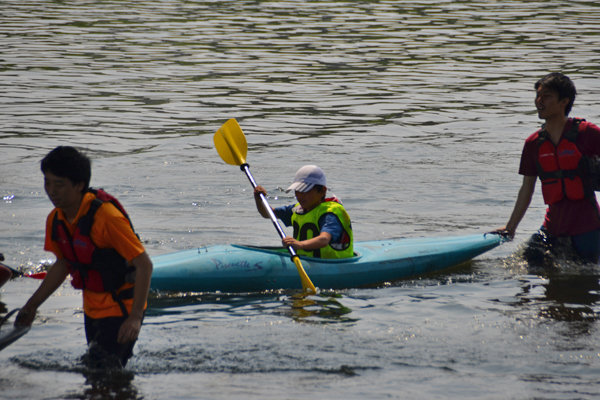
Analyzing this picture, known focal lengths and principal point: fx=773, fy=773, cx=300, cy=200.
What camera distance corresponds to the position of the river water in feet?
13.0

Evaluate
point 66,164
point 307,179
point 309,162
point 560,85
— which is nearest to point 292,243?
point 307,179

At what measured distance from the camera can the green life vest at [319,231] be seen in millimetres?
5250

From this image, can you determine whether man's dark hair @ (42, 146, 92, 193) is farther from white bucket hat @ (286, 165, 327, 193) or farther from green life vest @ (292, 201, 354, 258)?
green life vest @ (292, 201, 354, 258)

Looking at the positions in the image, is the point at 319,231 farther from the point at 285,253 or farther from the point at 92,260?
the point at 92,260

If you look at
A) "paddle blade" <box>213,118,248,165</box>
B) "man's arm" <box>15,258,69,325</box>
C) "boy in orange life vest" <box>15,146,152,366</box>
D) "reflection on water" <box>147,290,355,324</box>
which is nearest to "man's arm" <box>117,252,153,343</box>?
"boy in orange life vest" <box>15,146,152,366</box>

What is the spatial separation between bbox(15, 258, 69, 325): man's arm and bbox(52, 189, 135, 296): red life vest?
0.08 meters

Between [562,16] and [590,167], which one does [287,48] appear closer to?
[562,16]

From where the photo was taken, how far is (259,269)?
5.32m

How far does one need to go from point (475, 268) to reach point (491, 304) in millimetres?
999

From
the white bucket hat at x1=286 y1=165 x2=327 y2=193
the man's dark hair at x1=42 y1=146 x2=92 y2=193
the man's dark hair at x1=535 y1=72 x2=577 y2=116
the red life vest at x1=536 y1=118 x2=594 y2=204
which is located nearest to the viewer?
the man's dark hair at x1=42 y1=146 x2=92 y2=193

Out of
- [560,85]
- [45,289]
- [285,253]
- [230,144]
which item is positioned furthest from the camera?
[230,144]

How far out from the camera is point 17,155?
9.68 meters

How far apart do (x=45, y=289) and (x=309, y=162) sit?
6.51 metres

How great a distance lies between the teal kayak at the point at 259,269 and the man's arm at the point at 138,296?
6.26ft
